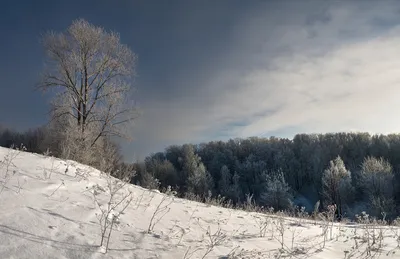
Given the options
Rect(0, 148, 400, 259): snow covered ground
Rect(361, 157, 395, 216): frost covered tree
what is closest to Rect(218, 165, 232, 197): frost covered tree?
Rect(361, 157, 395, 216): frost covered tree

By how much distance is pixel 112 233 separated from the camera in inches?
143

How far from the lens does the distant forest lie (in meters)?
47.9

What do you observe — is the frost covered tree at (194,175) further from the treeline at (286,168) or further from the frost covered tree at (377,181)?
the frost covered tree at (377,181)

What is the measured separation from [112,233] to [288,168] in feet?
238

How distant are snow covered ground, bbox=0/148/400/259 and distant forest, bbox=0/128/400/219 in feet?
138

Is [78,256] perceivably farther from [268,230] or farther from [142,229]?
[268,230]

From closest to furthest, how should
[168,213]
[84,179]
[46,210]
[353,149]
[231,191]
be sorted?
[46,210] < [168,213] < [84,179] < [231,191] < [353,149]

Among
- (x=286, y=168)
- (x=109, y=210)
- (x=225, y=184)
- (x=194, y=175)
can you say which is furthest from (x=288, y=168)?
(x=109, y=210)

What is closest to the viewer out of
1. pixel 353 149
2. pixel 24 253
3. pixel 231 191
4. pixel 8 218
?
pixel 24 253

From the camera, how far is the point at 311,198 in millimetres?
65125

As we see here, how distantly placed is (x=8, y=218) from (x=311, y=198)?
223 feet

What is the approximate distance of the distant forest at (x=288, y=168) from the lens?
157 ft

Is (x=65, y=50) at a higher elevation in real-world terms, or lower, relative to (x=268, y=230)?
higher

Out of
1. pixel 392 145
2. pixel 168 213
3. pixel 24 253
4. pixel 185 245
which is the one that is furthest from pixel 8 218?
pixel 392 145
